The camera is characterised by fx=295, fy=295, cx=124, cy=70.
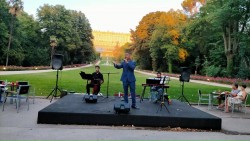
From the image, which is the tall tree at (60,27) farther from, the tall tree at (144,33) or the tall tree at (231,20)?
the tall tree at (231,20)

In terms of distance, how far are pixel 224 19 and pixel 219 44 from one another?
10.4 m

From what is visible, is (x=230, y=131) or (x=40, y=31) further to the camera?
(x=40, y=31)

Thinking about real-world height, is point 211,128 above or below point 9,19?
below

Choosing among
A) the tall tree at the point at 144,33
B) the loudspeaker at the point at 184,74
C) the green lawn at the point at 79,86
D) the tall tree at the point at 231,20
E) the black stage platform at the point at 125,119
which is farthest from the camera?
the tall tree at the point at 144,33

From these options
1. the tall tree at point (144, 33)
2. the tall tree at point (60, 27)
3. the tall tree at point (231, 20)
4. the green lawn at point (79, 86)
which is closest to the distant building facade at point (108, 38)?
the tall tree at point (60, 27)

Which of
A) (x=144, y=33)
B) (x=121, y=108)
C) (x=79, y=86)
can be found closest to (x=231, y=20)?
(x=144, y=33)

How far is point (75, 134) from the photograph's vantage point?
6781 millimetres

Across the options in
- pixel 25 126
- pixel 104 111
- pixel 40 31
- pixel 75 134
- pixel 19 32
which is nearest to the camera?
pixel 75 134

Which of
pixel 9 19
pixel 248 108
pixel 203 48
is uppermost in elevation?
pixel 9 19

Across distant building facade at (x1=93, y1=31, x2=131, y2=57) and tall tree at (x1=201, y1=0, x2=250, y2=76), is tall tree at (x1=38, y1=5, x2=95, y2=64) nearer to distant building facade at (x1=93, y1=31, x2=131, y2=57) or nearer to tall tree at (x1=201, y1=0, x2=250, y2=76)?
tall tree at (x1=201, y1=0, x2=250, y2=76)

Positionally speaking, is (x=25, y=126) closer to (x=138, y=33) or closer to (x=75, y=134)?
(x=75, y=134)

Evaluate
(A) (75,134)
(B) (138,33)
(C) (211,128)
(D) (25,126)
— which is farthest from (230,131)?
(B) (138,33)

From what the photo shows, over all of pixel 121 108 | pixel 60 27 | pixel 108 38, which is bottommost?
pixel 121 108

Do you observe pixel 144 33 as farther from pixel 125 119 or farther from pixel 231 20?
pixel 125 119
